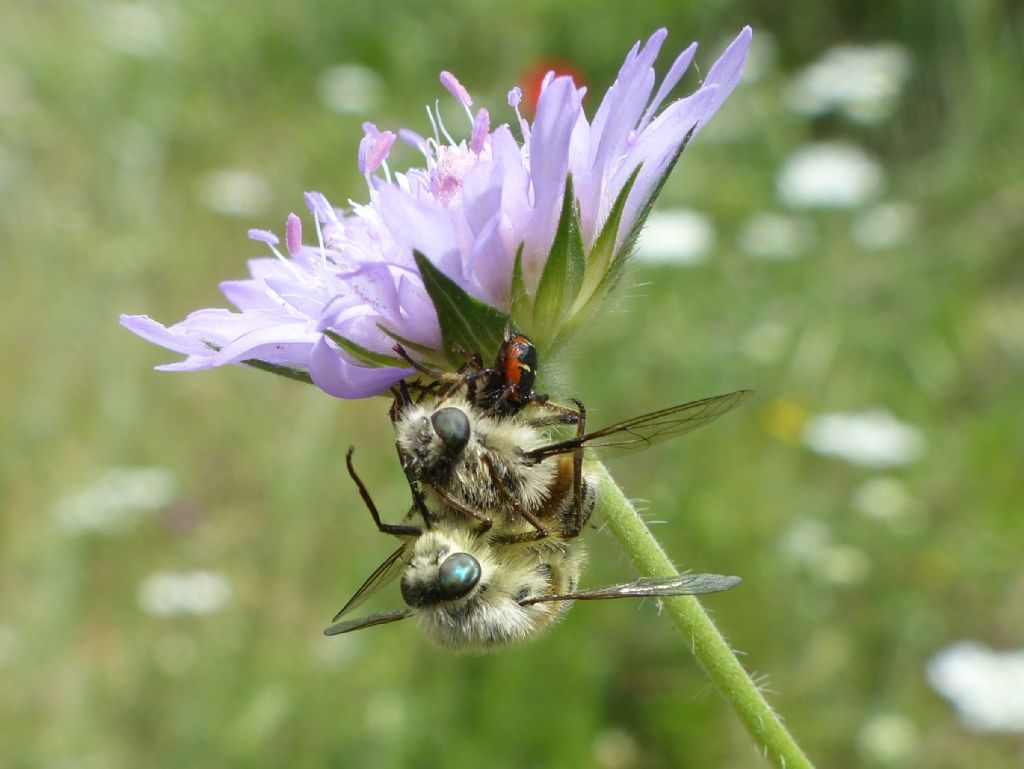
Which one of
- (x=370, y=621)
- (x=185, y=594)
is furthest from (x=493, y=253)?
(x=185, y=594)

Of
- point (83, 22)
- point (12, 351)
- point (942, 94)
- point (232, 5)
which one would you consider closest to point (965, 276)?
point (942, 94)

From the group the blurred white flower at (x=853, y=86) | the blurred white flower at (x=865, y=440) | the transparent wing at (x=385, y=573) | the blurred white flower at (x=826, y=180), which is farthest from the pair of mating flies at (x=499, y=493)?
the blurred white flower at (x=853, y=86)

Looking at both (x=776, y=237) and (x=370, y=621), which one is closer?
(x=370, y=621)

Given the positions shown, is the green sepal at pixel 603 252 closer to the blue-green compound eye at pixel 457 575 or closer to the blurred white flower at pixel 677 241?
the blue-green compound eye at pixel 457 575

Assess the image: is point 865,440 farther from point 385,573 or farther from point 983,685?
point 385,573

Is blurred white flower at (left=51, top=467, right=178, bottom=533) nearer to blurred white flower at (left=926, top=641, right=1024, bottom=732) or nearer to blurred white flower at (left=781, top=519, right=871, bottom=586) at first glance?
blurred white flower at (left=781, top=519, right=871, bottom=586)

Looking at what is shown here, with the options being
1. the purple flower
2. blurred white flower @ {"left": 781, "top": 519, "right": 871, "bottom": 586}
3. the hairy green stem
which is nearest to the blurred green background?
blurred white flower @ {"left": 781, "top": 519, "right": 871, "bottom": 586}
